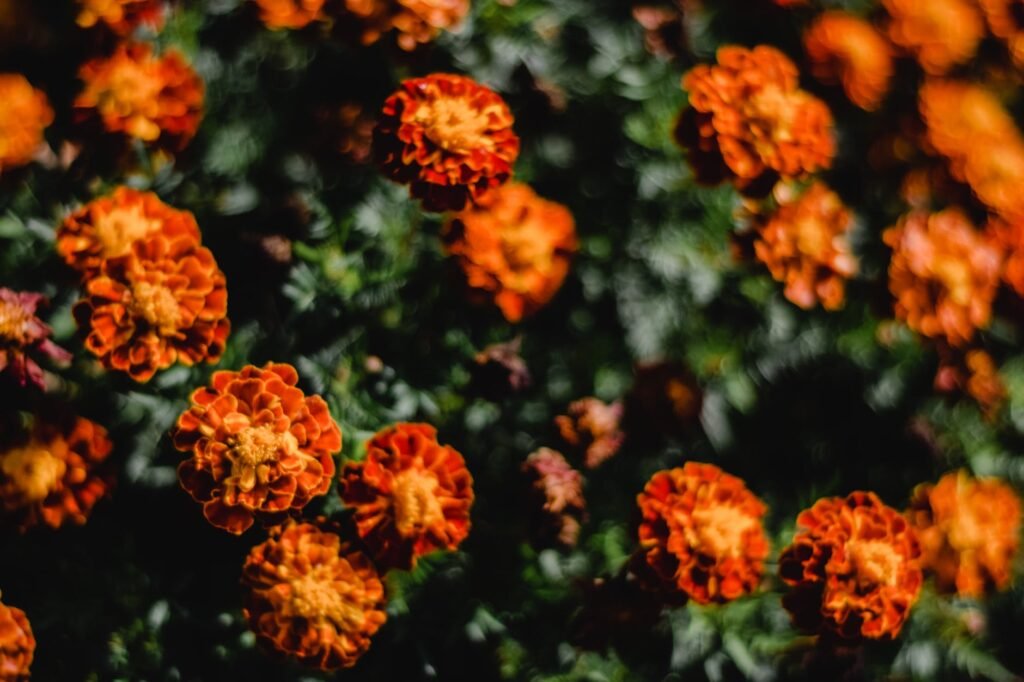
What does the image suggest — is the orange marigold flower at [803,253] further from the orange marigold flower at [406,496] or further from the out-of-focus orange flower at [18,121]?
the out-of-focus orange flower at [18,121]

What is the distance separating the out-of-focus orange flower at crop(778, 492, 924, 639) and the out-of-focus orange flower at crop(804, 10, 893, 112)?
3.81ft

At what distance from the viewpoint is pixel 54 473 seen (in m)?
1.86

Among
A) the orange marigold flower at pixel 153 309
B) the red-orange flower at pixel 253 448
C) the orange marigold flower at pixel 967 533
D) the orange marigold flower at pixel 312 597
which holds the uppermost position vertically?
the orange marigold flower at pixel 153 309

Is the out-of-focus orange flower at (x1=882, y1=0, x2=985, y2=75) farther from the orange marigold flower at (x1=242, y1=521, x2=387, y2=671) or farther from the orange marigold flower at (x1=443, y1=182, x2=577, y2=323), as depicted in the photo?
the orange marigold flower at (x1=242, y1=521, x2=387, y2=671)

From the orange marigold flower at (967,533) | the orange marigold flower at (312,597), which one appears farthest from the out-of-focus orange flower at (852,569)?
the orange marigold flower at (312,597)

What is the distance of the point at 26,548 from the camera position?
6.73 feet

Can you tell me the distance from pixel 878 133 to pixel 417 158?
1.56m

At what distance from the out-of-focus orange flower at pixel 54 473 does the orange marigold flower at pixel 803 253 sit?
1549mm

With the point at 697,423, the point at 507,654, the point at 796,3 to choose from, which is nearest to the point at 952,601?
the point at 697,423

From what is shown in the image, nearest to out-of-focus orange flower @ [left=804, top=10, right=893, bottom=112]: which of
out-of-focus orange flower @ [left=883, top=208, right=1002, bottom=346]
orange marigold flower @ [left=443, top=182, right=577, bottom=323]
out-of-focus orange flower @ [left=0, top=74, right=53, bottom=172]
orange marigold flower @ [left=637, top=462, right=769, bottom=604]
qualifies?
out-of-focus orange flower @ [left=883, top=208, right=1002, bottom=346]

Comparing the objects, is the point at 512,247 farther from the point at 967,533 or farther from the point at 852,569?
the point at 967,533

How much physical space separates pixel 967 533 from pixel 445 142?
158 cm

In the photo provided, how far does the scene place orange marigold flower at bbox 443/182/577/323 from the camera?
202 centimetres

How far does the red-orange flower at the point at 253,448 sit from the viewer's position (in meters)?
1.67
